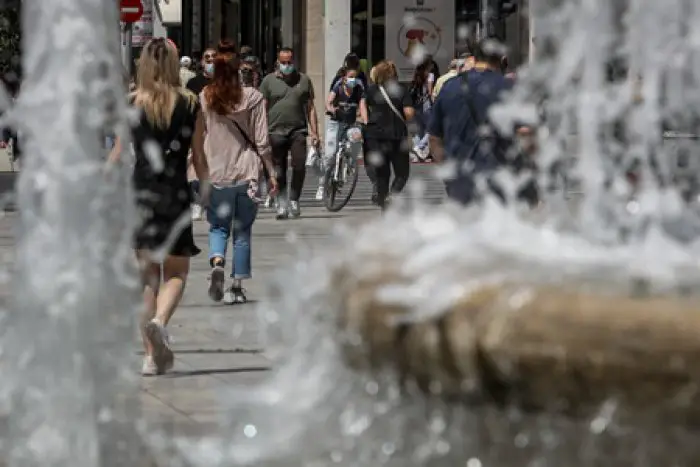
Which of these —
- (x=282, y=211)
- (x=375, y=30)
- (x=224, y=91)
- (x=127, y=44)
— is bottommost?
(x=282, y=211)

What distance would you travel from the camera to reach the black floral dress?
8.25 meters

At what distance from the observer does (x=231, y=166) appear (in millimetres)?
10617

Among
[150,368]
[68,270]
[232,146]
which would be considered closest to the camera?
[68,270]

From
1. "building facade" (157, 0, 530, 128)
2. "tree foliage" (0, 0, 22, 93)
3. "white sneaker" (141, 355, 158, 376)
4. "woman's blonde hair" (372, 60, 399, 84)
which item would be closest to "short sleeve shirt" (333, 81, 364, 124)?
"woman's blonde hair" (372, 60, 399, 84)

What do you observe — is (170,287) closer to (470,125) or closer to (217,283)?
(470,125)

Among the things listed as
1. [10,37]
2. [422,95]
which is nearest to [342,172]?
[422,95]

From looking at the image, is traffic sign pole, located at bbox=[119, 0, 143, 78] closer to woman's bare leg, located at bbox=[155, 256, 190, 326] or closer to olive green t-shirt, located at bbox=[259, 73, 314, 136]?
olive green t-shirt, located at bbox=[259, 73, 314, 136]

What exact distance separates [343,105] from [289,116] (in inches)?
144

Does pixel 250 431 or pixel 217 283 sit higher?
pixel 250 431

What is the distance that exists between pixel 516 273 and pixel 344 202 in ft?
49.8

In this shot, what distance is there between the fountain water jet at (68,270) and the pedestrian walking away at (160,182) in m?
1.92

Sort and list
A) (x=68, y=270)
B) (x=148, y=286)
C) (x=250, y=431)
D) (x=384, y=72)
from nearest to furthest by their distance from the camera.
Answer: (x=250, y=431), (x=68, y=270), (x=148, y=286), (x=384, y=72)

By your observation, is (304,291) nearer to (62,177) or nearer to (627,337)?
(627,337)

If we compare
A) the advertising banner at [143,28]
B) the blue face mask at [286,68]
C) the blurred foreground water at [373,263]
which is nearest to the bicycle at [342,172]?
the blue face mask at [286,68]
